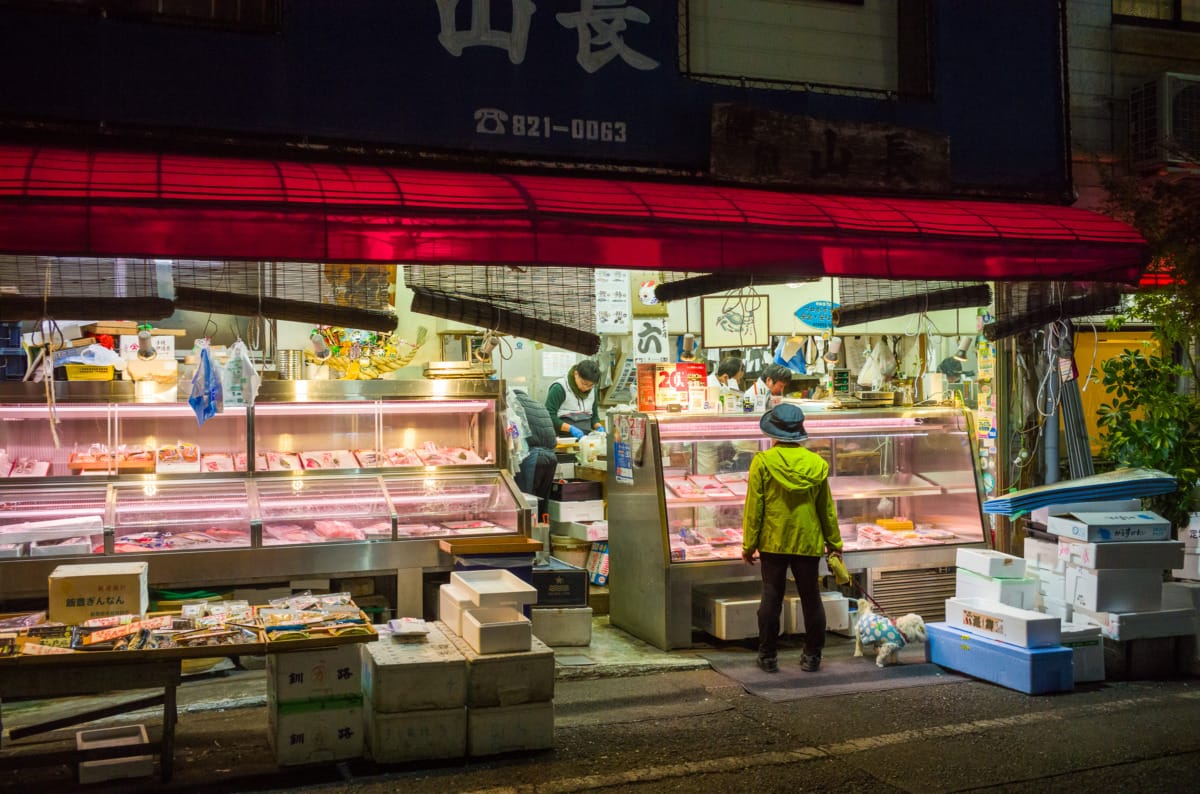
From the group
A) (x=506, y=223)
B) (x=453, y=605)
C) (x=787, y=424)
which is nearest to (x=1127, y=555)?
(x=787, y=424)

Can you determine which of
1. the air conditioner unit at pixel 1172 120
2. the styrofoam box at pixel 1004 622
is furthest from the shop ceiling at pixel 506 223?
the styrofoam box at pixel 1004 622

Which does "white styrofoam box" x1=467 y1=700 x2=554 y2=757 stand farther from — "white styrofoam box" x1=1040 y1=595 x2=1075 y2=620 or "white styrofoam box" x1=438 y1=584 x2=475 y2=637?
"white styrofoam box" x1=1040 y1=595 x2=1075 y2=620

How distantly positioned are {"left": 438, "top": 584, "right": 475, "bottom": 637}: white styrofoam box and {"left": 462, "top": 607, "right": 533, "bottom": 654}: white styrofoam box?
0.19 meters

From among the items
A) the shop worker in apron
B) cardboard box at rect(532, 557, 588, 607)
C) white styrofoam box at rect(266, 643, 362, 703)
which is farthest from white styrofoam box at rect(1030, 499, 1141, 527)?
white styrofoam box at rect(266, 643, 362, 703)

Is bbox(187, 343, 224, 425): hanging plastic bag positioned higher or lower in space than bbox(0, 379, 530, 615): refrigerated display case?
higher

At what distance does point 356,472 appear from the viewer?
389 inches

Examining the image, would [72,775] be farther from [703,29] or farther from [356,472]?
[703,29]

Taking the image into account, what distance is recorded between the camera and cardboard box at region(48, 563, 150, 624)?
6562 mm

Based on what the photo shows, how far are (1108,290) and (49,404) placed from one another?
9.98 meters

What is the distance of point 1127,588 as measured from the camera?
28.7ft

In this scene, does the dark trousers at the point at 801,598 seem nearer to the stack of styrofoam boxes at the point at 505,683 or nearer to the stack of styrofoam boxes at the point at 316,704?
the stack of styrofoam boxes at the point at 505,683

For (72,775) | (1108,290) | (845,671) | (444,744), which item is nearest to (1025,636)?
(845,671)

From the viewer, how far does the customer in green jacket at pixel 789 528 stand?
883cm

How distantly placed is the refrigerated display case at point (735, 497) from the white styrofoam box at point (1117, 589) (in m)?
1.87
